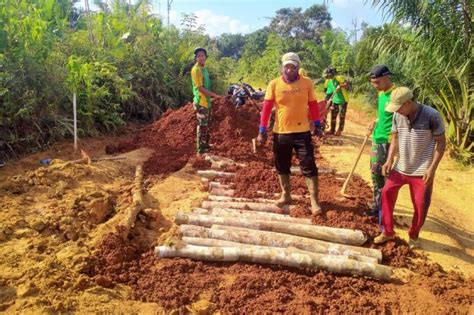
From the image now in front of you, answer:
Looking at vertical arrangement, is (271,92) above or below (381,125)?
above

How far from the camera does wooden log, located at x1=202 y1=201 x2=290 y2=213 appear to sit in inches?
208

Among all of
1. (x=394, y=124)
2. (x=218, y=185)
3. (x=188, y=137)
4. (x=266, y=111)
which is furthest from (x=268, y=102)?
(x=188, y=137)

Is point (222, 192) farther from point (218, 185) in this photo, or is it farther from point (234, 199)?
point (234, 199)

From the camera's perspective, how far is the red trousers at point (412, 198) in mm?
4152

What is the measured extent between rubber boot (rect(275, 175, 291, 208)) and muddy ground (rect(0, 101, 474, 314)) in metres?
0.21

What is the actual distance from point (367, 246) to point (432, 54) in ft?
15.5

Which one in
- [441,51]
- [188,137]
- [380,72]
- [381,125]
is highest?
[441,51]

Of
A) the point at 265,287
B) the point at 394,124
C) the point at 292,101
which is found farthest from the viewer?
the point at 292,101

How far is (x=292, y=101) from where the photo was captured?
4.77 metres

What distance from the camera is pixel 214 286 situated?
383 centimetres

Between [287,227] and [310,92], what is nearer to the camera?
[287,227]

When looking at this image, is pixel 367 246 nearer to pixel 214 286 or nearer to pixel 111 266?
pixel 214 286

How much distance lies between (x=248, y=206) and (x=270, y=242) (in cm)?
95

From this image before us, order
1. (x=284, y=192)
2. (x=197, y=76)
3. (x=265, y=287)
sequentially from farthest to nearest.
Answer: (x=197, y=76)
(x=284, y=192)
(x=265, y=287)
